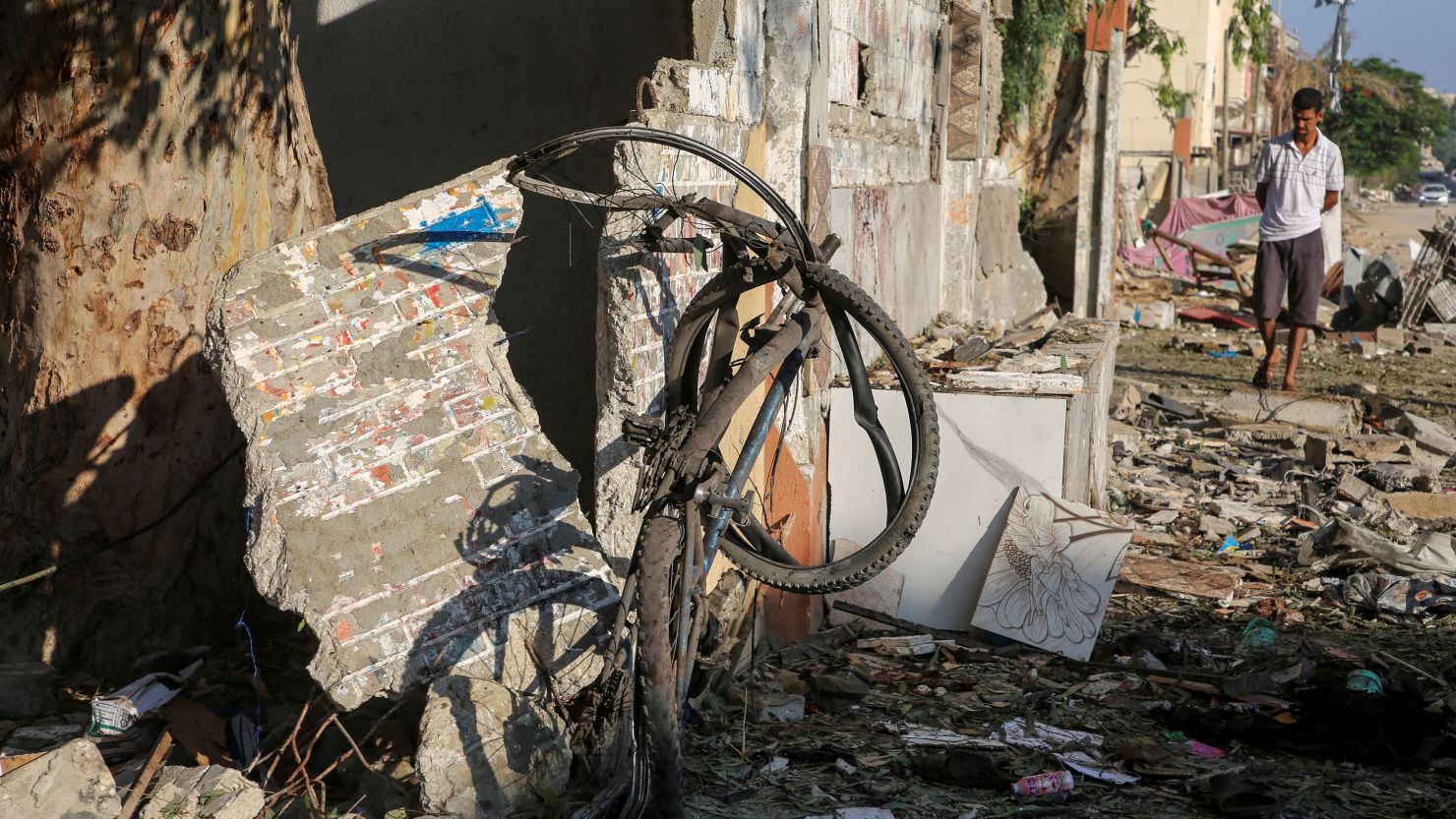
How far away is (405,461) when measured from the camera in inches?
145

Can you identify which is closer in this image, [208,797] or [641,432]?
[641,432]

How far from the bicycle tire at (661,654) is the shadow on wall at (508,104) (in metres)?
2.42

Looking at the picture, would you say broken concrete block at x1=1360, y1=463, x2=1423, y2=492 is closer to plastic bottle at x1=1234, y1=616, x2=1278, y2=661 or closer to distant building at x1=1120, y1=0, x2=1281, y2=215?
plastic bottle at x1=1234, y1=616, x2=1278, y2=661

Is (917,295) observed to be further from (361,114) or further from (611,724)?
(611,724)

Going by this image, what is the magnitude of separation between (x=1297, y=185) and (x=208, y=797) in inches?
326

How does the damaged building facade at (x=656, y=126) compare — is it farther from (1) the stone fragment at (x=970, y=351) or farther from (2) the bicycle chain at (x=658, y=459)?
(2) the bicycle chain at (x=658, y=459)

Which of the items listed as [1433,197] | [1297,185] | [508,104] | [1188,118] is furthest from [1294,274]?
[1433,197]

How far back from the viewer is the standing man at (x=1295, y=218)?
9.16 m

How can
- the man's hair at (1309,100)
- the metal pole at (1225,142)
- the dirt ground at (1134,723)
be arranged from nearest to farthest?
the dirt ground at (1134,723)
the man's hair at (1309,100)
the metal pole at (1225,142)

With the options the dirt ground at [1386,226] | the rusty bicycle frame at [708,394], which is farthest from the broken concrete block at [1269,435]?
the dirt ground at [1386,226]

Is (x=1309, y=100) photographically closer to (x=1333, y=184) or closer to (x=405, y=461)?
(x=1333, y=184)

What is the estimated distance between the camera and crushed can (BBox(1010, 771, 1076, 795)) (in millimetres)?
3875

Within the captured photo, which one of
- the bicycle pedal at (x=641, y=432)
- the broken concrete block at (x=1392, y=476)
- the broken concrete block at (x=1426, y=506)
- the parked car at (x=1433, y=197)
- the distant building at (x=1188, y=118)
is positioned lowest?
the broken concrete block at (x=1426, y=506)

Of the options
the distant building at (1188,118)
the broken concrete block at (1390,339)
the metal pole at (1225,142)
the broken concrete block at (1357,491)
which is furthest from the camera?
the metal pole at (1225,142)
